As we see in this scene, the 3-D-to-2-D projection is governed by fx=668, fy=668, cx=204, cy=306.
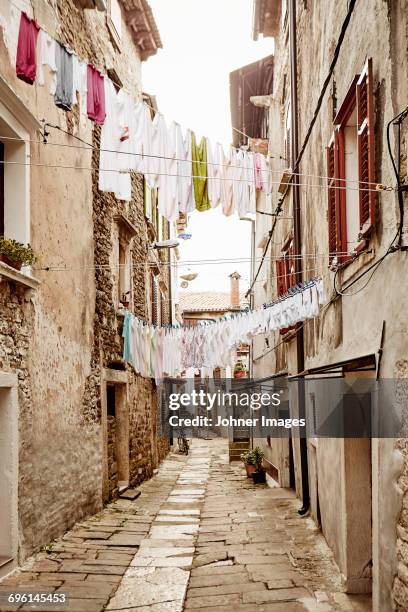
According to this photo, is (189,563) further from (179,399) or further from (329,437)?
(179,399)

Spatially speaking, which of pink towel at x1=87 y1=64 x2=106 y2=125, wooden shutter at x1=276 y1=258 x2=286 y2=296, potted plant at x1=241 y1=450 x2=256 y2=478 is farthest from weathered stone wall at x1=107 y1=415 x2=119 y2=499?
pink towel at x1=87 y1=64 x2=106 y2=125

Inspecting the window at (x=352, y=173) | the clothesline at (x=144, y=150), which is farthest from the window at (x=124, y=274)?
the window at (x=352, y=173)

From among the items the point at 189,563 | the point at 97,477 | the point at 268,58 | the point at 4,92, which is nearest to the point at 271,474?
the point at 97,477

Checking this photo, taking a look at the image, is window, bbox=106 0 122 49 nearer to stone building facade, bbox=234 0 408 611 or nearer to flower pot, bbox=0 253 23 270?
stone building facade, bbox=234 0 408 611

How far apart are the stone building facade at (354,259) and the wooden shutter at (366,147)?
0.04 ft

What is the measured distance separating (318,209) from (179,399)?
17.5 metres

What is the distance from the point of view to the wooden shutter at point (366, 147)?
18.4 ft

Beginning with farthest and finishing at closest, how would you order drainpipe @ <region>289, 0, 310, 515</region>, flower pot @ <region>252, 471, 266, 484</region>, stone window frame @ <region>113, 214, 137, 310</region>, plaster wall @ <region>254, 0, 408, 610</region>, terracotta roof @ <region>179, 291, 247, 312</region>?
terracotta roof @ <region>179, 291, 247, 312</region> → flower pot @ <region>252, 471, 266, 484</region> → stone window frame @ <region>113, 214, 137, 310</region> → drainpipe @ <region>289, 0, 310, 515</region> → plaster wall @ <region>254, 0, 408, 610</region>

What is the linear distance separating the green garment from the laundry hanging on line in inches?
126

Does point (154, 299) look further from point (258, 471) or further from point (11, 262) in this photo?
point (11, 262)

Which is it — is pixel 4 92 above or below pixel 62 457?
above

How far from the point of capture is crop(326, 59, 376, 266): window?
566 centimetres

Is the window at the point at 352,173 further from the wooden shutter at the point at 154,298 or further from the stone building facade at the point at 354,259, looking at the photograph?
the wooden shutter at the point at 154,298

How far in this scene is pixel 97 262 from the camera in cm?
1191
